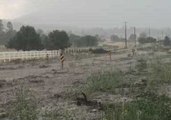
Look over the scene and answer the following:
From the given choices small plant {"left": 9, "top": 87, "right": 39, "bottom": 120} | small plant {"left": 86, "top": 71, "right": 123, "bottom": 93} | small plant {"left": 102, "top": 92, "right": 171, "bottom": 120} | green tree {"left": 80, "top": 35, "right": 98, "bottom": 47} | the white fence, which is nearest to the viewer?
small plant {"left": 102, "top": 92, "right": 171, "bottom": 120}

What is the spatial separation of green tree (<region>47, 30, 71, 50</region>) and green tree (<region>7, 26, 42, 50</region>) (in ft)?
19.8

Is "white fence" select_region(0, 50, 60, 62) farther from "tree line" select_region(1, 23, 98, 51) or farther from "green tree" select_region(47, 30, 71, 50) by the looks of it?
"green tree" select_region(47, 30, 71, 50)

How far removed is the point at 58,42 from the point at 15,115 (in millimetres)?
79601

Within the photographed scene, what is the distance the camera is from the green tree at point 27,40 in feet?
279

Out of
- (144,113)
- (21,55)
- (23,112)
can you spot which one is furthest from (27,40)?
(144,113)

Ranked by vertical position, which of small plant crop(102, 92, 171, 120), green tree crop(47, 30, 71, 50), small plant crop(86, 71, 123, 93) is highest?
green tree crop(47, 30, 71, 50)

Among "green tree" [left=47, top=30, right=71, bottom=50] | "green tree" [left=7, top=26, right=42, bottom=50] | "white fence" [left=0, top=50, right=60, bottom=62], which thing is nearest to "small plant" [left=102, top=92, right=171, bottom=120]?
"white fence" [left=0, top=50, right=60, bottom=62]

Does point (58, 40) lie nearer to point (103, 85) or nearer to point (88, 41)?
point (88, 41)

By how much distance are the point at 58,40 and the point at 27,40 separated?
9520mm

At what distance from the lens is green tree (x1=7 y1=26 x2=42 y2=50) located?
3344 inches

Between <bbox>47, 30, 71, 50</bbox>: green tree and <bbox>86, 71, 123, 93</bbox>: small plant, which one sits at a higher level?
<bbox>47, 30, 71, 50</bbox>: green tree

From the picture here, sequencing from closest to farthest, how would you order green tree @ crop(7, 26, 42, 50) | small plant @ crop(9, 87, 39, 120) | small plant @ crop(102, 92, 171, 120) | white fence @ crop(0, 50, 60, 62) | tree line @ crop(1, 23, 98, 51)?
small plant @ crop(102, 92, 171, 120) < small plant @ crop(9, 87, 39, 120) < white fence @ crop(0, 50, 60, 62) < green tree @ crop(7, 26, 42, 50) < tree line @ crop(1, 23, 98, 51)

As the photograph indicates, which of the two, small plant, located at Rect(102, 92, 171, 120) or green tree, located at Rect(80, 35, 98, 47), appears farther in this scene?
green tree, located at Rect(80, 35, 98, 47)

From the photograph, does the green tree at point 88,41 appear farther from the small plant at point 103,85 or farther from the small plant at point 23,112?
the small plant at point 23,112
